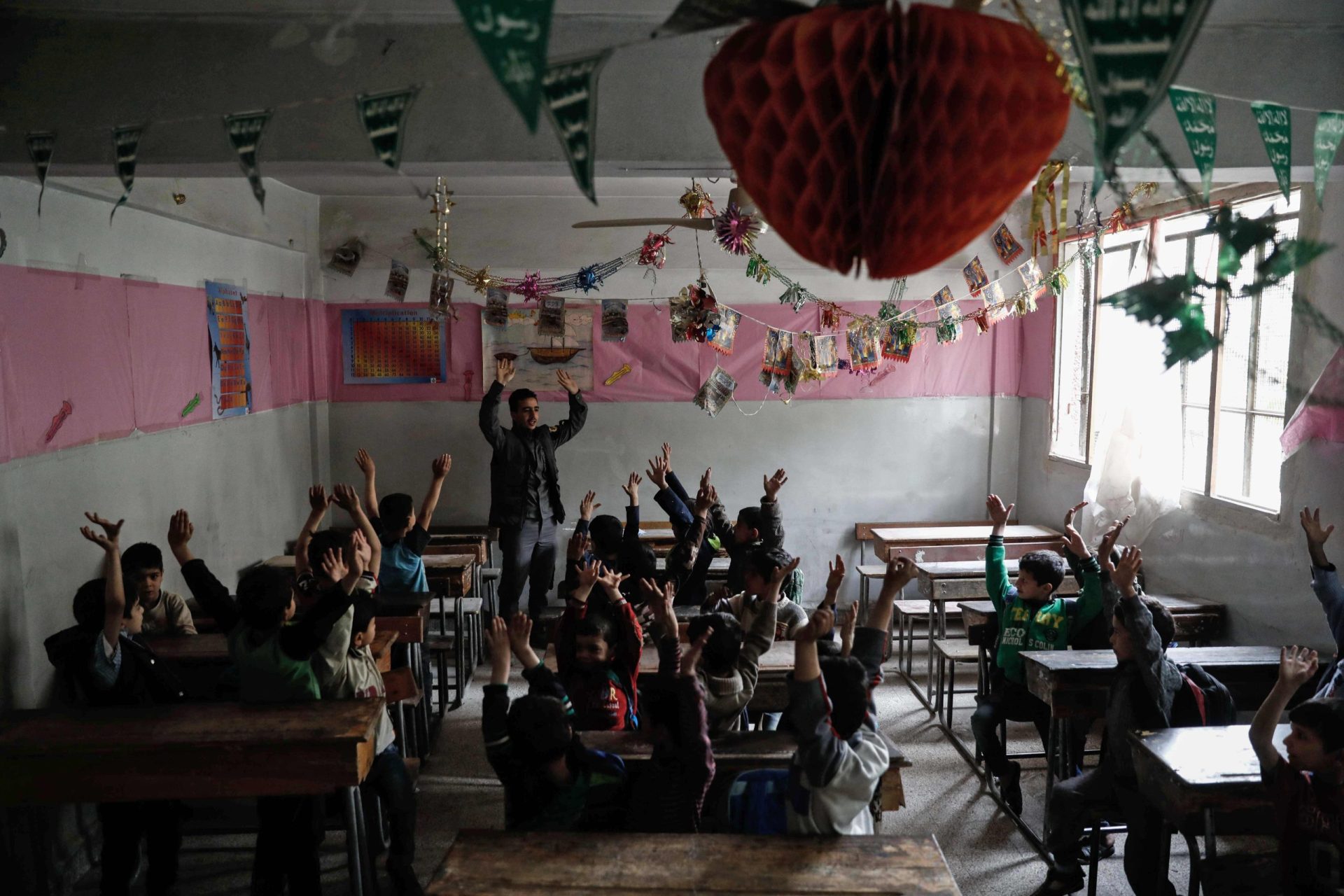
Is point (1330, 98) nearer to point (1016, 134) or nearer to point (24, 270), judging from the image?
point (1016, 134)

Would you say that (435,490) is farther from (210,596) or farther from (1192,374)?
(1192,374)

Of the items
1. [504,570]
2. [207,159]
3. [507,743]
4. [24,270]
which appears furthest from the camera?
[504,570]

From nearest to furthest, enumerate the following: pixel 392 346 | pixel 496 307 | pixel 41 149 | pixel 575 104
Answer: pixel 575 104, pixel 41 149, pixel 496 307, pixel 392 346

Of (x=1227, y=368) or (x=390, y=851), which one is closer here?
(x=390, y=851)

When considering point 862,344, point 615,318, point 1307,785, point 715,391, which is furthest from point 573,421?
point 1307,785

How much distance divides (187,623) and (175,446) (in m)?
1.00

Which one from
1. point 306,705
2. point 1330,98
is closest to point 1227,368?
point 1330,98

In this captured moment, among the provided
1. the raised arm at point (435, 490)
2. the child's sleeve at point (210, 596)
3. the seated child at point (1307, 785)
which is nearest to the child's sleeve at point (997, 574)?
the seated child at point (1307, 785)

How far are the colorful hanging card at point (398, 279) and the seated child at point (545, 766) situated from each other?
465cm

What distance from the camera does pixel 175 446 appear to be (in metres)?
4.45

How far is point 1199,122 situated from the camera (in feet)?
7.01

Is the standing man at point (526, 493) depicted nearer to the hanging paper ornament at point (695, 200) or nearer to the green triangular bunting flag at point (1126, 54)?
the hanging paper ornament at point (695, 200)

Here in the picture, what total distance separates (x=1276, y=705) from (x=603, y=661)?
1907 millimetres

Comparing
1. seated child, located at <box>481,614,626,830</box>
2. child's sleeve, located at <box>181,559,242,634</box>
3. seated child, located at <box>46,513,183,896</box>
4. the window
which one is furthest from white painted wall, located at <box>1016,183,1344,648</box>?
seated child, located at <box>46,513,183,896</box>
